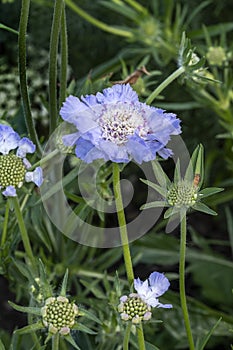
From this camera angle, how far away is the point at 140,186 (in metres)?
1.37

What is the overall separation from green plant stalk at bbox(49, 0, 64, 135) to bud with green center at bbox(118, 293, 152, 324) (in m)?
0.22

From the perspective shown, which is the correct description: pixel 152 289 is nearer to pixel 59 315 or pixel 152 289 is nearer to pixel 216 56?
pixel 59 315

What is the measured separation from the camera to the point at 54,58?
2.13 feet

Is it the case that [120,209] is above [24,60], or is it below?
below

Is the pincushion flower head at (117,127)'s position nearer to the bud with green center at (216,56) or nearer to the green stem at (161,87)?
the green stem at (161,87)

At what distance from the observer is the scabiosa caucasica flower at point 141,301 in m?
0.53

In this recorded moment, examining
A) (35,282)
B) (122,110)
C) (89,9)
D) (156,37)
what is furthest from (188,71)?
(89,9)

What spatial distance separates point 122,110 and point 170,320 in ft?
1.49

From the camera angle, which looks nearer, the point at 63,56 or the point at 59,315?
the point at 59,315

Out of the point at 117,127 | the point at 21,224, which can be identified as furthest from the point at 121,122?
the point at 21,224

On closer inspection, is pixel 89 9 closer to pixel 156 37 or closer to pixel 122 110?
pixel 156 37

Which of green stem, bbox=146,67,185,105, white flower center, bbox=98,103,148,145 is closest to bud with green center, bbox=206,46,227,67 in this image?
green stem, bbox=146,67,185,105

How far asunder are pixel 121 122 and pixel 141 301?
135 mm

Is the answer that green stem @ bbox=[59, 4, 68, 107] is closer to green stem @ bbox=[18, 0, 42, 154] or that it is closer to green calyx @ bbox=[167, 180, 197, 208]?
green stem @ bbox=[18, 0, 42, 154]
